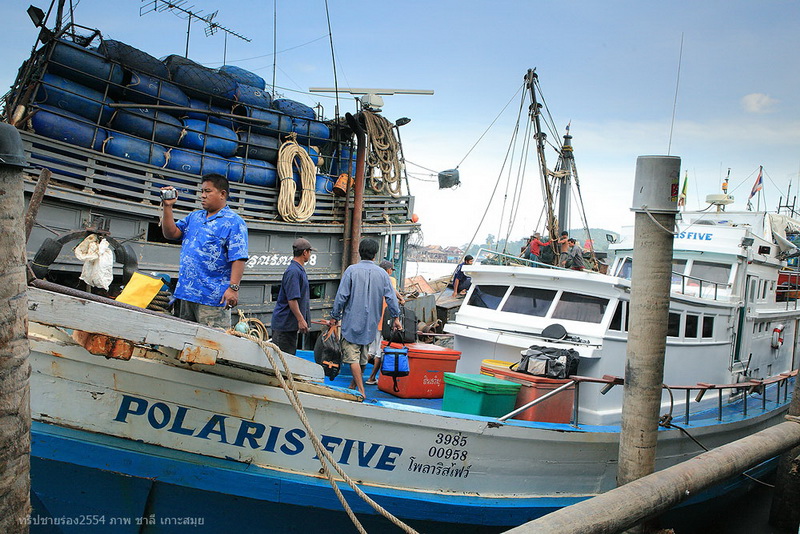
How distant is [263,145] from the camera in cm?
1256

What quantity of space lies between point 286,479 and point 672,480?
2.83 meters

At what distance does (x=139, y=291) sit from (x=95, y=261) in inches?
151

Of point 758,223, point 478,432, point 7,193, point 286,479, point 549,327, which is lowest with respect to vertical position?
point 286,479

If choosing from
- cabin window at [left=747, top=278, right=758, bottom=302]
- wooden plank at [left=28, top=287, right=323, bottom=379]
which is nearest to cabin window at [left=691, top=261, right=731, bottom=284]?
cabin window at [left=747, top=278, right=758, bottom=302]

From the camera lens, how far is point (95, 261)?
7164mm

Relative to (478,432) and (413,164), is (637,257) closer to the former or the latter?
(478,432)

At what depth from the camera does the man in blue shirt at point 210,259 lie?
13.7ft

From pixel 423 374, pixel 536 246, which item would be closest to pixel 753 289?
pixel 536 246

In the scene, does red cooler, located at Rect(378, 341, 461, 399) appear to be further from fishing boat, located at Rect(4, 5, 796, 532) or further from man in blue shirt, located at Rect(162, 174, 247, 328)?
man in blue shirt, located at Rect(162, 174, 247, 328)

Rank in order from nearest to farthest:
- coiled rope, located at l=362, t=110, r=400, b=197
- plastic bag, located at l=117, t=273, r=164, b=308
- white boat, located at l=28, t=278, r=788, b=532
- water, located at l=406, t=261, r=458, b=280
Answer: white boat, located at l=28, t=278, r=788, b=532
plastic bag, located at l=117, t=273, r=164, b=308
coiled rope, located at l=362, t=110, r=400, b=197
water, located at l=406, t=261, r=458, b=280

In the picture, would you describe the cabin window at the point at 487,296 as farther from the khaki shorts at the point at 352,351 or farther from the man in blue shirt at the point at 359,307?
the khaki shorts at the point at 352,351

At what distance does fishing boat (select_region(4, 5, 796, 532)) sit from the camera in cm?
342

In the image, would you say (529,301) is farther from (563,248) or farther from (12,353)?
(563,248)

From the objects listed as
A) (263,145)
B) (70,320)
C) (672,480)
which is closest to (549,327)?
(672,480)
